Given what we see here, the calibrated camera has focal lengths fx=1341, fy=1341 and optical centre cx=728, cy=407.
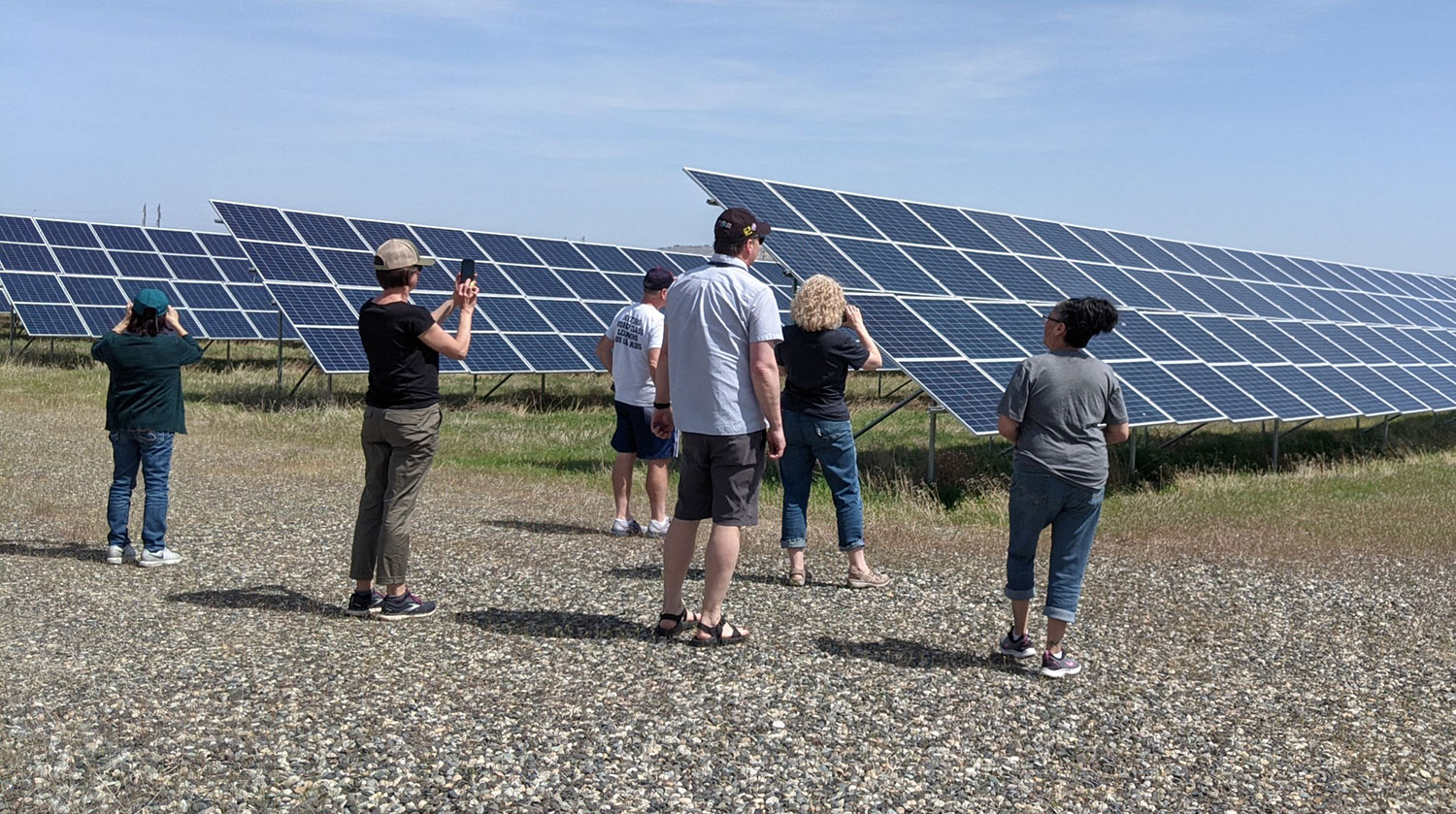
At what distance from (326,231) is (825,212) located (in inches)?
413

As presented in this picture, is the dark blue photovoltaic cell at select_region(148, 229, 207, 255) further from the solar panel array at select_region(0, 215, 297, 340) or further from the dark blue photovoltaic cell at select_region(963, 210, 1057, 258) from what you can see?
the dark blue photovoltaic cell at select_region(963, 210, 1057, 258)

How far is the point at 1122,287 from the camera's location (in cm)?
1864

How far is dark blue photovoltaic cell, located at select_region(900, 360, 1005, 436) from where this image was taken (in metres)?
11.8

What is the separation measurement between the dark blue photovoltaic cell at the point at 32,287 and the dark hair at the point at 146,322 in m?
20.6

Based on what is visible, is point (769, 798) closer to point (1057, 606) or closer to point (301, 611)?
point (1057, 606)

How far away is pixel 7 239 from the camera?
95.8 feet

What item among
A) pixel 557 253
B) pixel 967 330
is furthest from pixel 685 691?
pixel 557 253

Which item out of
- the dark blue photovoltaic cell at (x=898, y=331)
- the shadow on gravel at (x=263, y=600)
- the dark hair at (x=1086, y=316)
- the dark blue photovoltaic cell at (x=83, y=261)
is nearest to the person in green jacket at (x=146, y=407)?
the shadow on gravel at (x=263, y=600)

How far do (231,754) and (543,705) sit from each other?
1250mm

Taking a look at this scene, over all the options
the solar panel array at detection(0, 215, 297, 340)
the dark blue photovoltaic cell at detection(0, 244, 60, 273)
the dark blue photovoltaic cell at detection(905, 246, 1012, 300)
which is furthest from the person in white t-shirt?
the dark blue photovoltaic cell at detection(0, 244, 60, 273)

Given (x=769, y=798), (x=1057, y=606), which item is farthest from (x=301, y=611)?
(x=1057, y=606)

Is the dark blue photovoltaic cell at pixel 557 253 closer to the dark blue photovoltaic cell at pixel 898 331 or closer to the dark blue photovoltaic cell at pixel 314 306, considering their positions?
the dark blue photovoltaic cell at pixel 314 306

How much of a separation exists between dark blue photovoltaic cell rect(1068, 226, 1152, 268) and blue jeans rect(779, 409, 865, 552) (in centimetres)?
1353

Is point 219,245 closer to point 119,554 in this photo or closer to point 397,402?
point 119,554
